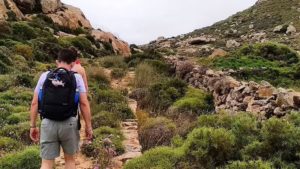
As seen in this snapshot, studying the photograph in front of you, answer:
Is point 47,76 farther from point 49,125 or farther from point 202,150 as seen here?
point 202,150

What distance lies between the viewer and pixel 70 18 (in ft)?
136

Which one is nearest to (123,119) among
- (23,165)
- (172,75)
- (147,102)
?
(147,102)

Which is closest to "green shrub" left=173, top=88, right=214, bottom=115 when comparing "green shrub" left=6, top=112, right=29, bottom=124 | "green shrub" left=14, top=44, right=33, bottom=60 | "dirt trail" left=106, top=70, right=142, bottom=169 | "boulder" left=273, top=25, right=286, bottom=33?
"dirt trail" left=106, top=70, right=142, bottom=169

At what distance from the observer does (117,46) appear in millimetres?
40469

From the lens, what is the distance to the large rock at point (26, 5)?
3869cm

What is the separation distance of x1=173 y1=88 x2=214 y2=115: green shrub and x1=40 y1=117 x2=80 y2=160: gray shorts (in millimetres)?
7948

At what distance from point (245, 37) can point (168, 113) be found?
119 feet

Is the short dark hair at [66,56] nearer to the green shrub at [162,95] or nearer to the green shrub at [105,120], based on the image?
the green shrub at [105,120]

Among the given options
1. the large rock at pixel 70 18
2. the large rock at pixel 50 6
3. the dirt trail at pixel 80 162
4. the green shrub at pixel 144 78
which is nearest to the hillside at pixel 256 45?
the green shrub at pixel 144 78

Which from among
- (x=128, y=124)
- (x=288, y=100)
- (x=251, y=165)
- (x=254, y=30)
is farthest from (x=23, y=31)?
(x=254, y=30)

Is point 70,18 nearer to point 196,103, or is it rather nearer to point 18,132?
point 196,103

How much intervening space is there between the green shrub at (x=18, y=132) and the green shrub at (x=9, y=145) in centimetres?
34

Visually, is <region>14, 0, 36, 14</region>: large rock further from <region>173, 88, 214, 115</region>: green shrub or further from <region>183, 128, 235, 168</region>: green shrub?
<region>183, 128, 235, 168</region>: green shrub

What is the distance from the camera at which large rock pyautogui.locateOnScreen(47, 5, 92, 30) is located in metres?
40.0
